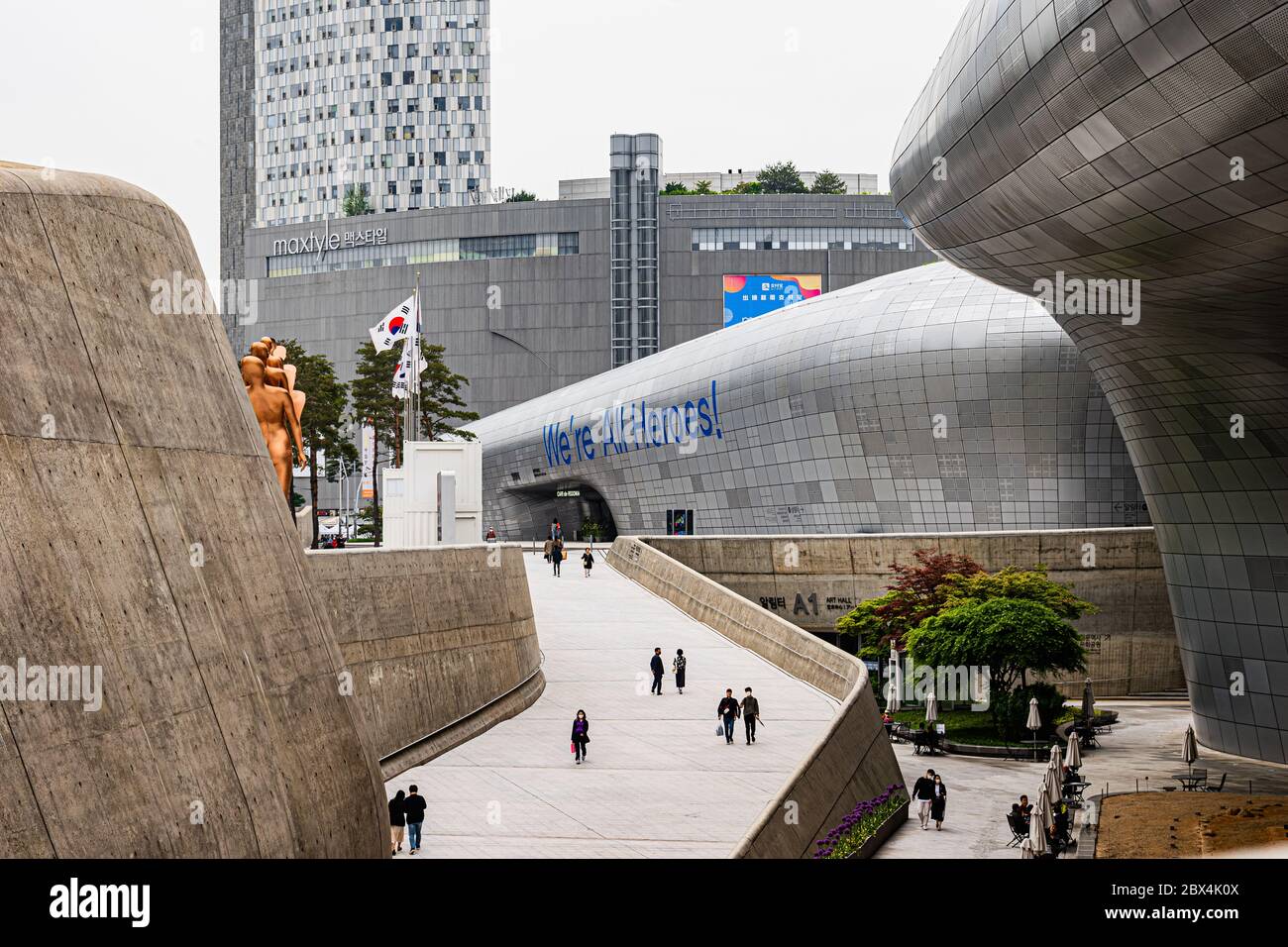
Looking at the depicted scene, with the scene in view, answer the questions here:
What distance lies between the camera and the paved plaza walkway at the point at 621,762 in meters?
18.2

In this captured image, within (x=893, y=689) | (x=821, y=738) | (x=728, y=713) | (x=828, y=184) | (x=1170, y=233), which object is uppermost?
(x=828, y=184)

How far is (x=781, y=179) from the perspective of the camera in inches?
5408

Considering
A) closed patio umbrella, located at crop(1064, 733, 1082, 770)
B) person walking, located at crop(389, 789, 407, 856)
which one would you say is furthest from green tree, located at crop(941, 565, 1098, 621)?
person walking, located at crop(389, 789, 407, 856)

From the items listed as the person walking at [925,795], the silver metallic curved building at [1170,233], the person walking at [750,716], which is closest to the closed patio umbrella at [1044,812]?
the person walking at [925,795]

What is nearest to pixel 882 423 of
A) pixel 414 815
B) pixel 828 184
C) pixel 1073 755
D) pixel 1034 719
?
pixel 1034 719

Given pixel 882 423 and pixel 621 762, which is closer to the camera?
pixel 621 762

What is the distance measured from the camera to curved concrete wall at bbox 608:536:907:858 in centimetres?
1791

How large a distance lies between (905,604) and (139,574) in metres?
34.9

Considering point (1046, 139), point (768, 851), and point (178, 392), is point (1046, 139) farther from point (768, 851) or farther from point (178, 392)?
point (178, 392)

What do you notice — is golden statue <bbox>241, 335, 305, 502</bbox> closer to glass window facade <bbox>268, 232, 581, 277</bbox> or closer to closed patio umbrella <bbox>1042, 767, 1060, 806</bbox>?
closed patio umbrella <bbox>1042, 767, 1060, 806</bbox>

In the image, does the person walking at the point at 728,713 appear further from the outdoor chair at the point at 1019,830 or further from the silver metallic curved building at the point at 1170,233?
the silver metallic curved building at the point at 1170,233

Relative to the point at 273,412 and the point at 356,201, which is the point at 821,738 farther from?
the point at 356,201

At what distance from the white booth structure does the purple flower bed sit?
12.8 meters

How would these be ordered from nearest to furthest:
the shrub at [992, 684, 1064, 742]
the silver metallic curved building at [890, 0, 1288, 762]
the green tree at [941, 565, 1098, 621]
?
the silver metallic curved building at [890, 0, 1288, 762] → the shrub at [992, 684, 1064, 742] → the green tree at [941, 565, 1098, 621]
